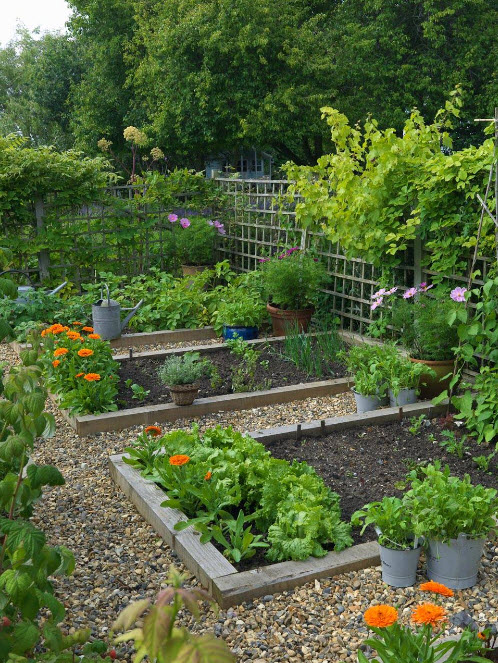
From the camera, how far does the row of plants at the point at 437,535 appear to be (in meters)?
2.91

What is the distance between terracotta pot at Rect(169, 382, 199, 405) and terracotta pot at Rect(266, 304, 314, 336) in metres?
1.75

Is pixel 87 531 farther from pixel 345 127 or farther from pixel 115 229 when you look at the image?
pixel 115 229

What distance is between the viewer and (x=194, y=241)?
8609 millimetres

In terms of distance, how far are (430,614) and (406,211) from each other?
4.34 m

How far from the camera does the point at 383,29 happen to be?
18812 mm

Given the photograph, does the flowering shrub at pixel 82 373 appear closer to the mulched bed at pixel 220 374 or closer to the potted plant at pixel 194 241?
the mulched bed at pixel 220 374

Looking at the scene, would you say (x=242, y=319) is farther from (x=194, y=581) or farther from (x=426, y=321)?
(x=194, y=581)

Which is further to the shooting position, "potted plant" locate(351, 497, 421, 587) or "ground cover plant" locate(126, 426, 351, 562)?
"ground cover plant" locate(126, 426, 351, 562)

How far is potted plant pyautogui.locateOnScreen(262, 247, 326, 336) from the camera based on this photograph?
6645 millimetres

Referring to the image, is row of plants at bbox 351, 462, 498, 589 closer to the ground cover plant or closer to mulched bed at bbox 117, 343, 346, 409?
the ground cover plant

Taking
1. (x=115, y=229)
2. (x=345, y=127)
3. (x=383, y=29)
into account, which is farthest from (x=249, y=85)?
(x=345, y=127)

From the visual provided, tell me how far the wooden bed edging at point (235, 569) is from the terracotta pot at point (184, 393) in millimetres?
1616

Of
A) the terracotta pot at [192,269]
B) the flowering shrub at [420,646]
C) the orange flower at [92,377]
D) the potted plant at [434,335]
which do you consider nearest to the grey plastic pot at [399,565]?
the flowering shrub at [420,646]

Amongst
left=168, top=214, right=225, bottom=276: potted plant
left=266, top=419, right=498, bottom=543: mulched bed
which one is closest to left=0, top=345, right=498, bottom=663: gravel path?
left=266, top=419, right=498, bottom=543: mulched bed
